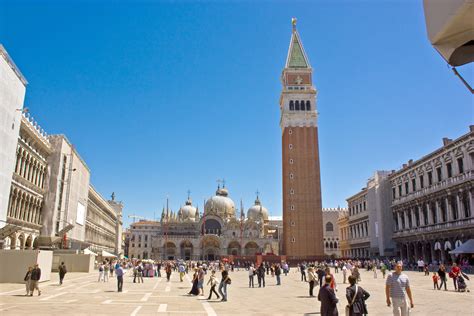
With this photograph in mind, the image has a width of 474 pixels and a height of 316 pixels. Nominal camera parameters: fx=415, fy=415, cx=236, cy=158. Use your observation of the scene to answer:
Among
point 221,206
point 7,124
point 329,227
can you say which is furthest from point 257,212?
point 7,124

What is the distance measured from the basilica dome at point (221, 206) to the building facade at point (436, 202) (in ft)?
177

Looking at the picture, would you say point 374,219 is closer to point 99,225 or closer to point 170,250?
point 99,225

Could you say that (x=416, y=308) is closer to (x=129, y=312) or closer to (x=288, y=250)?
(x=129, y=312)

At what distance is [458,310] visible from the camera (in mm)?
13281

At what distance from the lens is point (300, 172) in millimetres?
66688

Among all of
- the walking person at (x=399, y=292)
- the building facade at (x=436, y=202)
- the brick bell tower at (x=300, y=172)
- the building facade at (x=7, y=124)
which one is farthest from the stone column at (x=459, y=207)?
the building facade at (x=7, y=124)

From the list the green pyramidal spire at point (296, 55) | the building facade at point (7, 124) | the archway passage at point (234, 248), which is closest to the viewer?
the building facade at point (7, 124)

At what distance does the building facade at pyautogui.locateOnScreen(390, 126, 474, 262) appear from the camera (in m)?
35.1

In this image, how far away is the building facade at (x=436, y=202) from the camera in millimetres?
35062

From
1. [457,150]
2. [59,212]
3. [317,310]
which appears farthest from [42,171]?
[457,150]

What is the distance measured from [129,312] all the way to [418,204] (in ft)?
128

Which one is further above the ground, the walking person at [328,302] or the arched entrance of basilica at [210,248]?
the arched entrance of basilica at [210,248]

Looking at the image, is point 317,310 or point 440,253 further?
point 440,253

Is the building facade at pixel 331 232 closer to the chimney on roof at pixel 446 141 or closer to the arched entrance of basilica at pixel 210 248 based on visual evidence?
the arched entrance of basilica at pixel 210 248
